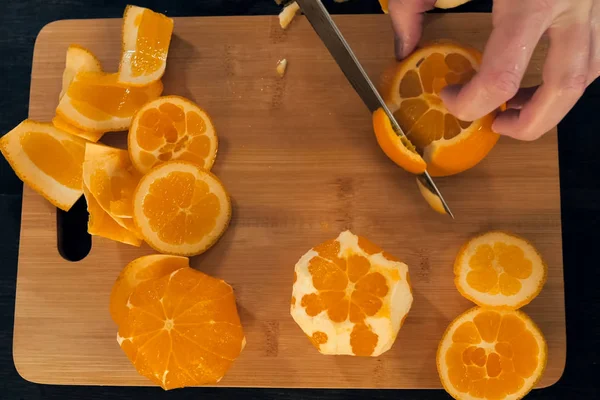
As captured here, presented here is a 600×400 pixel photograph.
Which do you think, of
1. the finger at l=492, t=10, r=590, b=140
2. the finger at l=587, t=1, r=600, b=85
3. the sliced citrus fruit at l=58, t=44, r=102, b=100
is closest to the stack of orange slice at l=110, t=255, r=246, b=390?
the sliced citrus fruit at l=58, t=44, r=102, b=100

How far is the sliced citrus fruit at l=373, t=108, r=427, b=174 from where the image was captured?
1.71 metres

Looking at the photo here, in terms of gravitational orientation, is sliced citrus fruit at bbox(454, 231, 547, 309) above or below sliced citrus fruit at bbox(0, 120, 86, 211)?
below

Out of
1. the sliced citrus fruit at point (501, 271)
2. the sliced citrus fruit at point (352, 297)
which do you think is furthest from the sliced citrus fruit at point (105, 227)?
the sliced citrus fruit at point (501, 271)

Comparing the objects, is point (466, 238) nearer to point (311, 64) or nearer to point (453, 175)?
point (453, 175)

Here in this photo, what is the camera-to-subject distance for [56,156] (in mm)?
1907

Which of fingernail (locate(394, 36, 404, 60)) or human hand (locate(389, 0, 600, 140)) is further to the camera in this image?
fingernail (locate(394, 36, 404, 60))

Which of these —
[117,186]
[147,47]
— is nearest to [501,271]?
[117,186]

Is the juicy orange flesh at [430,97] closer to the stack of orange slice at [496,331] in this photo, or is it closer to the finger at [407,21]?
the finger at [407,21]

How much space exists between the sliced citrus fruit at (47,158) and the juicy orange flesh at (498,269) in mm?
1329

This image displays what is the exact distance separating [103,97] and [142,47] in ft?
0.70

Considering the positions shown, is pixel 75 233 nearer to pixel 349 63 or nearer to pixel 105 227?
pixel 105 227

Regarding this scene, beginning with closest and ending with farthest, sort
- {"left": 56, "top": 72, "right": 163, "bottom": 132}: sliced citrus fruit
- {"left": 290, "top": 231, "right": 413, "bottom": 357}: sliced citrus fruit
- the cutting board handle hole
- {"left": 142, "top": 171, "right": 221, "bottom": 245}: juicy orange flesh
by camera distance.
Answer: {"left": 290, "top": 231, "right": 413, "bottom": 357}: sliced citrus fruit, {"left": 142, "top": 171, "right": 221, "bottom": 245}: juicy orange flesh, {"left": 56, "top": 72, "right": 163, "bottom": 132}: sliced citrus fruit, the cutting board handle hole

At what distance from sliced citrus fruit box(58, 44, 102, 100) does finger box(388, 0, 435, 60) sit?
1027mm

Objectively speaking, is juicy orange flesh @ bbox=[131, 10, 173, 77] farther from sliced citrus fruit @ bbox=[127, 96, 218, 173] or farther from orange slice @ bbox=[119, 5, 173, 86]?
sliced citrus fruit @ bbox=[127, 96, 218, 173]
